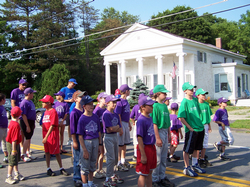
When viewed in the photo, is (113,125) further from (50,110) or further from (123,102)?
(50,110)

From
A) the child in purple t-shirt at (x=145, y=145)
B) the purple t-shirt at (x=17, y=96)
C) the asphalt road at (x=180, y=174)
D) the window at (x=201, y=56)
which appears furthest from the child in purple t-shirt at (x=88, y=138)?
the window at (x=201, y=56)

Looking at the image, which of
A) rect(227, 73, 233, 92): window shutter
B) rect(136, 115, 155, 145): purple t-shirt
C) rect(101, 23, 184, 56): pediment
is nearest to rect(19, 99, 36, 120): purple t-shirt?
rect(136, 115, 155, 145): purple t-shirt

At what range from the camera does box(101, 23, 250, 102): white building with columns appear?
25094 mm

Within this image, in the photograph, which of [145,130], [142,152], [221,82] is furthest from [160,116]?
[221,82]

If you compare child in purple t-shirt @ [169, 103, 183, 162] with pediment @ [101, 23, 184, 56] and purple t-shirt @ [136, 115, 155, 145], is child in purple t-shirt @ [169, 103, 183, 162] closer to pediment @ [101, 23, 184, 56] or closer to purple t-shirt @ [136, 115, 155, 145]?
purple t-shirt @ [136, 115, 155, 145]

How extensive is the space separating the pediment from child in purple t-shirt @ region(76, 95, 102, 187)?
2095cm

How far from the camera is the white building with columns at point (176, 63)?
82.3 feet

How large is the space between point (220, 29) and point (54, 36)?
31.7 meters

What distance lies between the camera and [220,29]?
47.4m

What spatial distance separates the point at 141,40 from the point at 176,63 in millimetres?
4726

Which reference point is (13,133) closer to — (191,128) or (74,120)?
(74,120)

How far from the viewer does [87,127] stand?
14.5 ft

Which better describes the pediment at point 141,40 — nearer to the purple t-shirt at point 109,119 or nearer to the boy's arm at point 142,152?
the purple t-shirt at point 109,119

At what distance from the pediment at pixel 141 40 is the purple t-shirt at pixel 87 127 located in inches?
827
